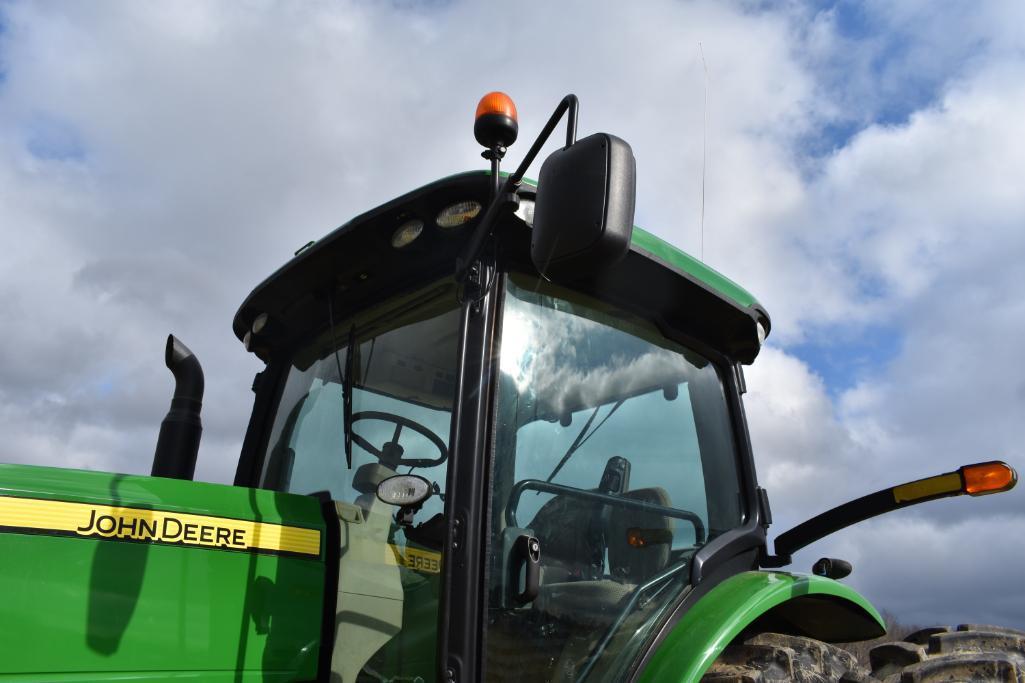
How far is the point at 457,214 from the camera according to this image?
230cm

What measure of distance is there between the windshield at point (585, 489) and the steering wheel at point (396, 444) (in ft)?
0.71

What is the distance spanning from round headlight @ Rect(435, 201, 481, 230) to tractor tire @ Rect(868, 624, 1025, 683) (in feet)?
5.94

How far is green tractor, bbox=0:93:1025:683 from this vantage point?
2.00m

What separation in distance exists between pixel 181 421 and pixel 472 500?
3.65ft

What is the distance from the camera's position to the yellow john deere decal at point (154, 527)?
6.57 ft

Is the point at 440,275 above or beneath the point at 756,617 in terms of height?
above

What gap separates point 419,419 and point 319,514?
14.5 inches

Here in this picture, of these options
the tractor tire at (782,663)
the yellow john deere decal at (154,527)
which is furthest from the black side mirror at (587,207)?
the tractor tire at (782,663)

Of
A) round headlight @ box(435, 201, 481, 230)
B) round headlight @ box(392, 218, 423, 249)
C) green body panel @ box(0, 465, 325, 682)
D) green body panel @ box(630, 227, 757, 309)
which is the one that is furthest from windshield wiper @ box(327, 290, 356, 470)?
green body panel @ box(630, 227, 757, 309)

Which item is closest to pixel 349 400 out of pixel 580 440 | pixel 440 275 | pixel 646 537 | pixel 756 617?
pixel 440 275

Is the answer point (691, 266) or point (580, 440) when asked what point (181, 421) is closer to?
point (580, 440)

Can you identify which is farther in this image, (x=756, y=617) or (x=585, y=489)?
(x=756, y=617)

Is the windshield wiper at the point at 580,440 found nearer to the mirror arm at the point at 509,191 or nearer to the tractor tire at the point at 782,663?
the mirror arm at the point at 509,191

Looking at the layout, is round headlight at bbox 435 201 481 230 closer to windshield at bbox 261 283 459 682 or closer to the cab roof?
the cab roof
